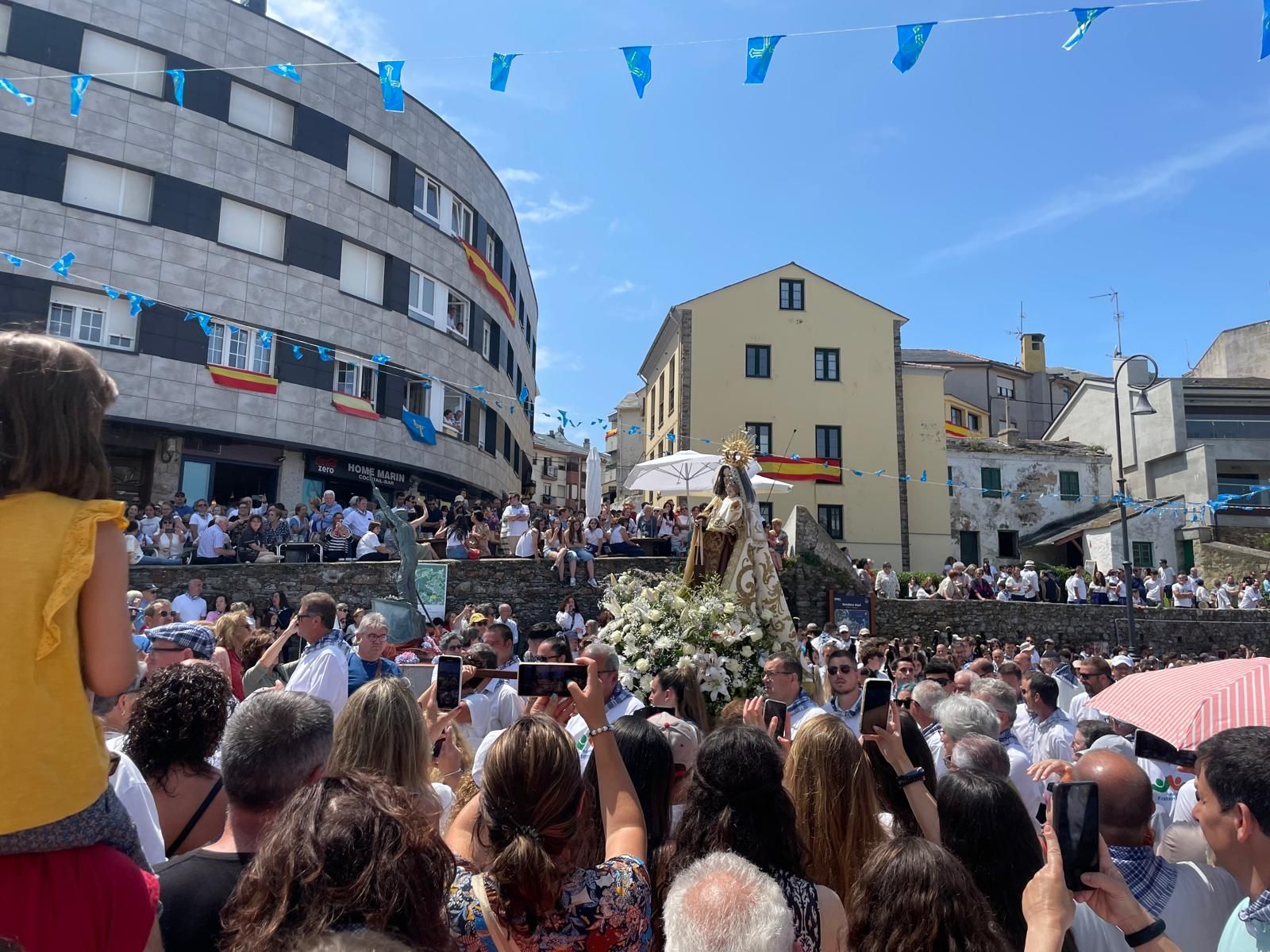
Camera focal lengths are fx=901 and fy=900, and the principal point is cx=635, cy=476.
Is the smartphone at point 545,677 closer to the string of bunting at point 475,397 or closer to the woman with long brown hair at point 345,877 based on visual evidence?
the woman with long brown hair at point 345,877

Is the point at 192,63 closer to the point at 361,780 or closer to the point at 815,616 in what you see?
the point at 815,616

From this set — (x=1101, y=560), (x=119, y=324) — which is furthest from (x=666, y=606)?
(x=1101, y=560)

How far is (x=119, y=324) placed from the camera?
21891mm

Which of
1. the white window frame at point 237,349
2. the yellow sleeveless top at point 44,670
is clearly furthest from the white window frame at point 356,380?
the yellow sleeveless top at point 44,670

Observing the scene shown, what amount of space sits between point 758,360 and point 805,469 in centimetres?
457

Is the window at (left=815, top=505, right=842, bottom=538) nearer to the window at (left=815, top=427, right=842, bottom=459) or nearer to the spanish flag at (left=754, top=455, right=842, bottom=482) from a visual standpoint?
the spanish flag at (left=754, top=455, right=842, bottom=482)

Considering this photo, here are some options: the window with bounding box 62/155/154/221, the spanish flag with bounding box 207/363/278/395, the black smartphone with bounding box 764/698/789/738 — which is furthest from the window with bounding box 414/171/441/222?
the black smartphone with bounding box 764/698/789/738

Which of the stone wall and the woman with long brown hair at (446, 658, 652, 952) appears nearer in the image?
the woman with long brown hair at (446, 658, 652, 952)

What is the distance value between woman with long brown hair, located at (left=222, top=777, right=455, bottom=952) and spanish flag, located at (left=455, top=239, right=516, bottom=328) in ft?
97.0

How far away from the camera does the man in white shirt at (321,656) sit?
18.3ft

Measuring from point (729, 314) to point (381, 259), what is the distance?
44.5 feet

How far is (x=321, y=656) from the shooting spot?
5668 mm

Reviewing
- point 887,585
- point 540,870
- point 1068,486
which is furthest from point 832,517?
point 540,870

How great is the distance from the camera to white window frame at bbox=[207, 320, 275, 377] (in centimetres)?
2316
